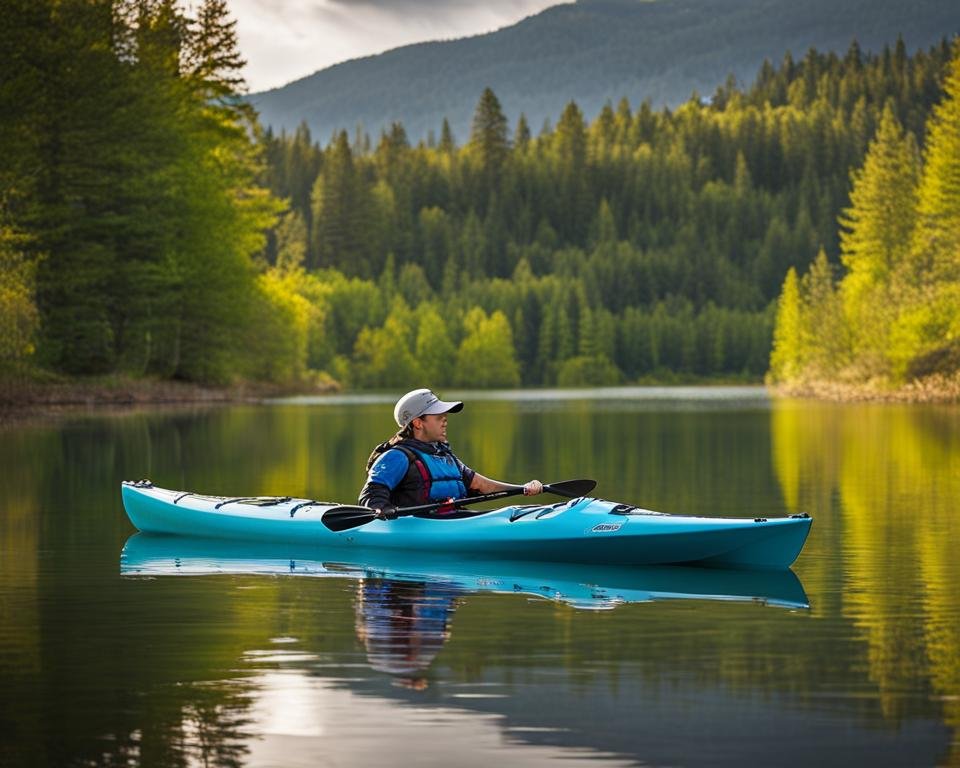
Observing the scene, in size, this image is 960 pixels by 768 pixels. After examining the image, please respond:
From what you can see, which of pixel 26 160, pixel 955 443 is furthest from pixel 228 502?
pixel 26 160

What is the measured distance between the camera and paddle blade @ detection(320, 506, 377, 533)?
49.6 ft

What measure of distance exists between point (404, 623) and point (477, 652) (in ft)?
4.52

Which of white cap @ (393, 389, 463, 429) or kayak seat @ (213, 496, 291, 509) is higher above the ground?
white cap @ (393, 389, 463, 429)

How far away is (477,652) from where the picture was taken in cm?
988

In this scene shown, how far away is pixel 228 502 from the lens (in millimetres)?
17062

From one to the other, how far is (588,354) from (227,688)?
149m

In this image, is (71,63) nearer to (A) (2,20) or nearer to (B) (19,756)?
(A) (2,20)

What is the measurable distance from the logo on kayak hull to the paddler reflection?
163 centimetres

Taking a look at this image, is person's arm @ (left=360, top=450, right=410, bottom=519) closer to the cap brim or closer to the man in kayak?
the man in kayak

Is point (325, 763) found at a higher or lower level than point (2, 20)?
lower

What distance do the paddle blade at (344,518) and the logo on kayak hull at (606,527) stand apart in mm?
2298

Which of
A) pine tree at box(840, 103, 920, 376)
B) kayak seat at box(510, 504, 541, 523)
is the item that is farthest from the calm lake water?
pine tree at box(840, 103, 920, 376)

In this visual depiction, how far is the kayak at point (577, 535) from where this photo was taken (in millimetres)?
13688

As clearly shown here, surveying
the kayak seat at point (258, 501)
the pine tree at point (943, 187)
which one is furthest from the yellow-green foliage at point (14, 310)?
the pine tree at point (943, 187)
